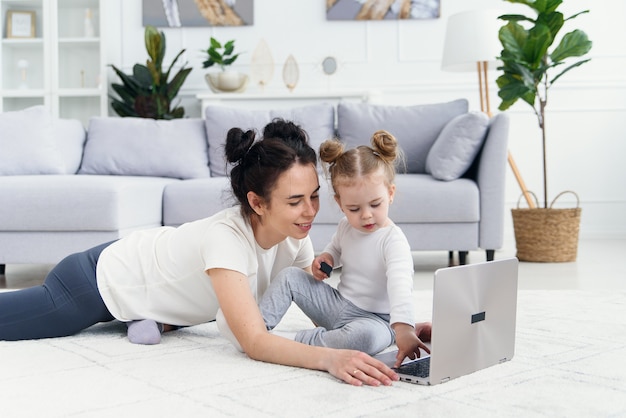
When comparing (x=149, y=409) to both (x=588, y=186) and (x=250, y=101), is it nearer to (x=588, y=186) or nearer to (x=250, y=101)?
(x=250, y=101)

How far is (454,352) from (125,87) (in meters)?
4.39

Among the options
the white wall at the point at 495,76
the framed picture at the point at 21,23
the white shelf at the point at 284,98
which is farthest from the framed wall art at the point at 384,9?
the framed picture at the point at 21,23

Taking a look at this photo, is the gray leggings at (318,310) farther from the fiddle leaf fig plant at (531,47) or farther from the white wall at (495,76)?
the white wall at (495,76)

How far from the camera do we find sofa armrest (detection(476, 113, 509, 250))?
3.58 meters

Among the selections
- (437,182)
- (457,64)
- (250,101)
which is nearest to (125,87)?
(250,101)

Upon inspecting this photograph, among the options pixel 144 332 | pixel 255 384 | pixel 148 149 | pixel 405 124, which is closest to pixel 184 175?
pixel 148 149

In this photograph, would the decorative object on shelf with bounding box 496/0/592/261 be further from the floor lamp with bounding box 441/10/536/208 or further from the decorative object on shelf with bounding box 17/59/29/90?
the decorative object on shelf with bounding box 17/59/29/90

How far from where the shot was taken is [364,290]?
5.96 feet

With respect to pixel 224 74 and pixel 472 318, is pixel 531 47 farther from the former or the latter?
pixel 472 318

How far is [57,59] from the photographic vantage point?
568cm

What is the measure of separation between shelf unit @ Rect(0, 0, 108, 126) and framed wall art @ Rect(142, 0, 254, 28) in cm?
41

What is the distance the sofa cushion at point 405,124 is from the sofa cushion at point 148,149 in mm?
811

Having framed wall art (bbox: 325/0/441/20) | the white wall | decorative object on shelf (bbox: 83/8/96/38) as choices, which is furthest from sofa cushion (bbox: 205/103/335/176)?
decorative object on shelf (bbox: 83/8/96/38)

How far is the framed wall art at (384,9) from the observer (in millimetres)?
5484
